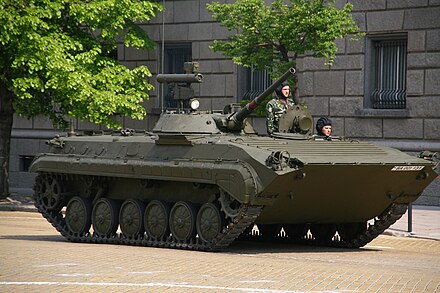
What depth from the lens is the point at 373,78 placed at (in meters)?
31.8

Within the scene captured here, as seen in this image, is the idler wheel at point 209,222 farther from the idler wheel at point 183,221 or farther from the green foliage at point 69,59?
the green foliage at point 69,59

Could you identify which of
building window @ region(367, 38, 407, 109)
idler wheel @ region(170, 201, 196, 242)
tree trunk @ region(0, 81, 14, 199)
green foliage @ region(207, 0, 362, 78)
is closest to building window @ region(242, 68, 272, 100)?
building window @ region(367, 38, 407, 109)

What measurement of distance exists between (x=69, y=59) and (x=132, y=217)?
10.7 m

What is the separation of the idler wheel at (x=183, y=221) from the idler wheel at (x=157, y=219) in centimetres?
19

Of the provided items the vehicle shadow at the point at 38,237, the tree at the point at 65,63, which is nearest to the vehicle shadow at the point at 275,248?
the vehicle shadow at the point at 38,237

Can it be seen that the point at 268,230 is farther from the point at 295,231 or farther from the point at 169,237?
the point at 169,237

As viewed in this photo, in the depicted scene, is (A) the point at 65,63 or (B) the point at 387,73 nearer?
(A) the point at 65,63

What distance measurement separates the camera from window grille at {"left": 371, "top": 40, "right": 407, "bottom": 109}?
31353 millimetres

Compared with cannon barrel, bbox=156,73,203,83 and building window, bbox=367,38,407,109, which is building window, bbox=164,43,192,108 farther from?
cannon barrel, bbox=156,73,203,83

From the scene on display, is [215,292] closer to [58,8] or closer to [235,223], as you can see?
[235,223]

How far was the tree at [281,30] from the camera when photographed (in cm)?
2778

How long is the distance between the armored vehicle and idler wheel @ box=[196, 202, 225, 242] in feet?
0.05

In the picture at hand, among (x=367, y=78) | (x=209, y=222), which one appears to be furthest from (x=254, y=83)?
(x=209, y=222)

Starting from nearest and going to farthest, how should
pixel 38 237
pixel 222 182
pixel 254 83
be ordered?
pixel 222 182, pixel 38 237, pixel 254 83
